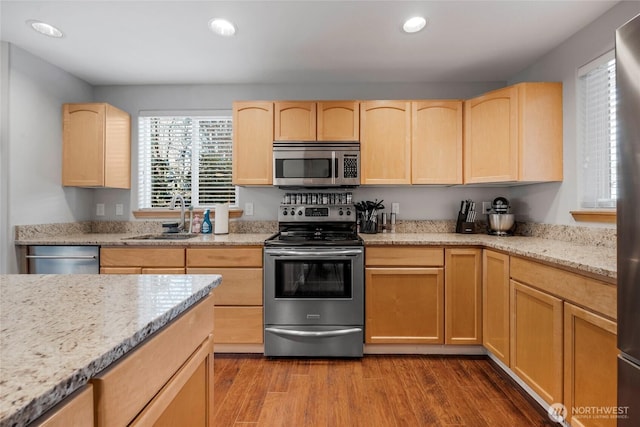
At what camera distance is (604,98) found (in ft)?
6.61

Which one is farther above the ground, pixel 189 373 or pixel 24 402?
pixel 24 402

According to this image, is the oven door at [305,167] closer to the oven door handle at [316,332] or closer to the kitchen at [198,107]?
the kitchen at [198,107]

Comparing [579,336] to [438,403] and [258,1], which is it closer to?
[438,403]

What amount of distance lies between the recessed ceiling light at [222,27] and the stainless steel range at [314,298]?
1.55 metres

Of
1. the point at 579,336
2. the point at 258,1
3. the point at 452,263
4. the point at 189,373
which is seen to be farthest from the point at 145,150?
the point at 579,336

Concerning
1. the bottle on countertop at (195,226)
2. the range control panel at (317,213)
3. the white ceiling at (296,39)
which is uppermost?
the white ceiling at (296,39)

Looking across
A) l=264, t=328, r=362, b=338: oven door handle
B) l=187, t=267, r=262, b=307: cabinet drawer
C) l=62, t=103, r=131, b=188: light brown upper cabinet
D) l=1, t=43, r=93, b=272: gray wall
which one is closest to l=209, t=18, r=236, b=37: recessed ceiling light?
l=62, t=103, r=131, b=188: light brown upper cabinet

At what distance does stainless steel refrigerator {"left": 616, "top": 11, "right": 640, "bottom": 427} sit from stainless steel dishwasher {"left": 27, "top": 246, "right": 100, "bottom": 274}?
3113mm

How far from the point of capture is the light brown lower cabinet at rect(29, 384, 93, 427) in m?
0.43

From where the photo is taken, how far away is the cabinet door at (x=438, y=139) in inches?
107

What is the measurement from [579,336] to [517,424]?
64 centimetres

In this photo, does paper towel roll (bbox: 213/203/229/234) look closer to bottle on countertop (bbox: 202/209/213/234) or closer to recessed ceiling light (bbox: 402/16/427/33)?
bottle on countertop (bbox: 202/209/213/234)

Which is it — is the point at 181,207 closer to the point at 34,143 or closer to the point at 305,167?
the point at 34,143

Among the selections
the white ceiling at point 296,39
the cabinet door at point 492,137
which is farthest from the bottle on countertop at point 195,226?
the cabinet door at point 492,137
